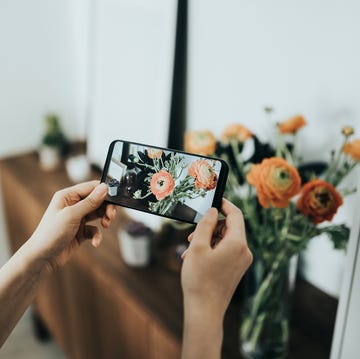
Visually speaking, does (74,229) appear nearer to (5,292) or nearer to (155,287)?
(5,292)

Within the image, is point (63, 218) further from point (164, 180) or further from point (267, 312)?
point (267, 312)

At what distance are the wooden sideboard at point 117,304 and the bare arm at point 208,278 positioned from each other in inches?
12.4

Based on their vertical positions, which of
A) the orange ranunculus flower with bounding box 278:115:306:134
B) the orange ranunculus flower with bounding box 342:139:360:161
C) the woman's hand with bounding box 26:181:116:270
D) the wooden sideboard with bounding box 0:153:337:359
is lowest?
the wooden sideboard with bounding box 0:153:337:359

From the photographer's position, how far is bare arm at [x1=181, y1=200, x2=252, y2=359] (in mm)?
566

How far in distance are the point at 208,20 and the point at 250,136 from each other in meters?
0.44

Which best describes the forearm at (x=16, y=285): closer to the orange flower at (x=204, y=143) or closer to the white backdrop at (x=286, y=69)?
the orange flower at (x=204, y=143)

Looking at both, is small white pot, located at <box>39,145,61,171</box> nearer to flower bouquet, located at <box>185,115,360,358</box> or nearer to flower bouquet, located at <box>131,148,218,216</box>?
flower bouquet, located at <box>185,115,360,358</box>

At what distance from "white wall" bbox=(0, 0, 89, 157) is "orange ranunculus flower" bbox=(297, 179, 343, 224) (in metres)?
1.30

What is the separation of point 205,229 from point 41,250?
29 centimetres

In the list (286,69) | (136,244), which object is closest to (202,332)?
(136,244)

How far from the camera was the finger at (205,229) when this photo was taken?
571 millimetres

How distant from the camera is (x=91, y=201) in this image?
26.2 inches

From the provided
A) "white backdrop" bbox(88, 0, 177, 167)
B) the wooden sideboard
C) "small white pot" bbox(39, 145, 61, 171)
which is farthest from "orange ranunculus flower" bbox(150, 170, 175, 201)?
"small white pot" bbox(39, 145, 61, 171)

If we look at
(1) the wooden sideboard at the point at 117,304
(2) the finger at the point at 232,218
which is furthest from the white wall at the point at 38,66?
(2) the finger at the point at 232,218
